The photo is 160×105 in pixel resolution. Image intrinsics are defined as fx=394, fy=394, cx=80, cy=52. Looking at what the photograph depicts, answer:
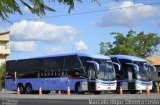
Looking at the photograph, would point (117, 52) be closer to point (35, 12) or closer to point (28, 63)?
point (28, 63)

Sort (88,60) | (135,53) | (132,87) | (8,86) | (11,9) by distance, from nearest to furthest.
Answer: (11,9) < (88,60) < (132,87) < (8,86) < (135,53)

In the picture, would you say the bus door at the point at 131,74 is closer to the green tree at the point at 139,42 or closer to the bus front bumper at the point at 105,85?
the bus front bumper at the point at 105,85

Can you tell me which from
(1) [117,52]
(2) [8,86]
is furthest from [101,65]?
(1) [117,52]

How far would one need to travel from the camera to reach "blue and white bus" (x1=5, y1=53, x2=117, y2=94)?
106 ft

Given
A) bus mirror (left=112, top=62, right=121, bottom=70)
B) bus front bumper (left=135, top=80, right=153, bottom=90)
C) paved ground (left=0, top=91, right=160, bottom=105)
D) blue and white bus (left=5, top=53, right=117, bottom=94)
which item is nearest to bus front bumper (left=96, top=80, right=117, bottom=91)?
blue and white bus (left=5, top=53, right=117, bottom=94)

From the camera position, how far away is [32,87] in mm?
36344

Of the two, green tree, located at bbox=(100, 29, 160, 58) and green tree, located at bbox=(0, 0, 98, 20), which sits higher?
green tree, located at bbox=(100, 29, 160, 58)

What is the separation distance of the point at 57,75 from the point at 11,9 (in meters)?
30.0

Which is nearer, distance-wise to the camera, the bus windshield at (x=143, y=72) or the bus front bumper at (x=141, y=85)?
the bus front bumper at (x=141, y=85)

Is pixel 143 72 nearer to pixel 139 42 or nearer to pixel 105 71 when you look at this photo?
pixel 105 71

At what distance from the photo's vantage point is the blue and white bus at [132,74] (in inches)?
1426

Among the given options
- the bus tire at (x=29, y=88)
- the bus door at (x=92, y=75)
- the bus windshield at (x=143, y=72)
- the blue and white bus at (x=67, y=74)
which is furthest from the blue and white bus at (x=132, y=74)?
the bus tire at (x=29, y=88)

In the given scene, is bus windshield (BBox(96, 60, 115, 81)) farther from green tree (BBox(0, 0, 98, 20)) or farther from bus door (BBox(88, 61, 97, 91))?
green tree (BBox(0, 0, 98, 20))

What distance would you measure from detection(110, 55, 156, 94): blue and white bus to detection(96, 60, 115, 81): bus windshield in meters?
2.55
